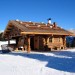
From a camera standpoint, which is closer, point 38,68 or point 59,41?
point 38,68

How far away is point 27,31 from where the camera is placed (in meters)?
27.3

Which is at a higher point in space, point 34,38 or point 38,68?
point 34,38

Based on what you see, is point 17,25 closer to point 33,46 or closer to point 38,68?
point 33,46

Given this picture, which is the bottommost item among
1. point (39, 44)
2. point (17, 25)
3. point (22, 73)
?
point (22, 73)

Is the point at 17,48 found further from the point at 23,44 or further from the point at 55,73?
the point at 55,73

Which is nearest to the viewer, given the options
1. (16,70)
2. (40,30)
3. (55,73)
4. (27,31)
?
(55,73)

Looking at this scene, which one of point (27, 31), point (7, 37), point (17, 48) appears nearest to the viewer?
point (27, 31)

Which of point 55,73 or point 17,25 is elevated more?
point 17,25

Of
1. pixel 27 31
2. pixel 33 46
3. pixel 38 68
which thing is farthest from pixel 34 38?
Result: pixel 38 68

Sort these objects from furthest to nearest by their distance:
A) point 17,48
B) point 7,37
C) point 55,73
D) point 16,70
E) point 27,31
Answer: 1. point 7,37
2. point 17,48
3. point 27,31
4. point 16,70
5. point 55,73

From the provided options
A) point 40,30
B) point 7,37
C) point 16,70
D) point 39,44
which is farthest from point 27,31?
point 16,70

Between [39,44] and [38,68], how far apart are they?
1800 centimetres

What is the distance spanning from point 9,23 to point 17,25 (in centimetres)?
346

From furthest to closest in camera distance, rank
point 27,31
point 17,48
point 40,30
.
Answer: point 17,48, point 40,30, point 27,31
